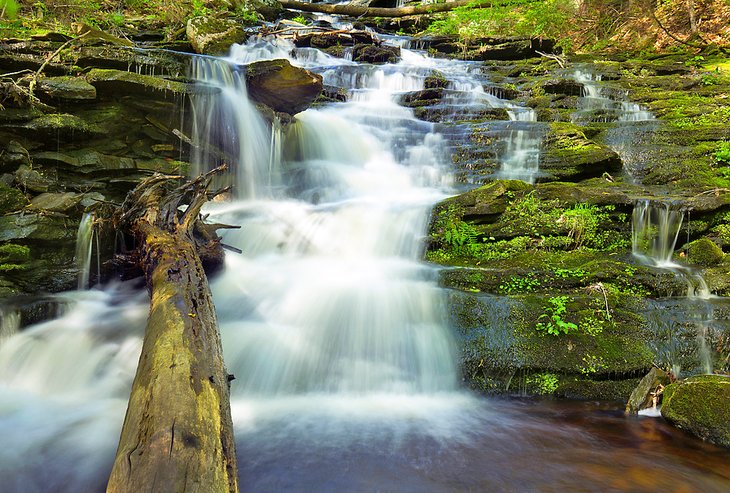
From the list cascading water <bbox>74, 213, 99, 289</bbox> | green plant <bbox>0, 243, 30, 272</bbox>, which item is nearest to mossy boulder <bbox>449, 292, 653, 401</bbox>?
cascading water <bbox>74, 213, 99, 289</bbox>

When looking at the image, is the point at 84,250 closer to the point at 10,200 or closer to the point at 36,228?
the point at 36,228

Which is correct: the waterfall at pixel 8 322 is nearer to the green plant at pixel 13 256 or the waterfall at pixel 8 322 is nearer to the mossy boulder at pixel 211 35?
the green plant at pixel 13 256

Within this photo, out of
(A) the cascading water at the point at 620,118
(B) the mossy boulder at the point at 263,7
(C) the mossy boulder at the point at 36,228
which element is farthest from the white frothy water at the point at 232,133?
(B) the mossy boulder at the point at 263,7

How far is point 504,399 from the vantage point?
13.1 feet

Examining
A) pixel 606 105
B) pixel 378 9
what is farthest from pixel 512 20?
pixel 606 105

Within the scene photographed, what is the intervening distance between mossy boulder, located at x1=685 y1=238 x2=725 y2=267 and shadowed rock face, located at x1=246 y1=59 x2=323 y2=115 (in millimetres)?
6774

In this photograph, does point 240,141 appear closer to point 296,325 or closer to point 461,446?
point 296,325

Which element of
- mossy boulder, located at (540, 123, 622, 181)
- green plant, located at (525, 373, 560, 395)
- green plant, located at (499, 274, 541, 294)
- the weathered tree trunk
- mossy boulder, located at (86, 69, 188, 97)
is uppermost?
mossy boulder, located at (86, 69, 188, 97)

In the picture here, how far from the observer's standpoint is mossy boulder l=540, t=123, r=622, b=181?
24.2 feet

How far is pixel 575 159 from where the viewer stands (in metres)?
7.49

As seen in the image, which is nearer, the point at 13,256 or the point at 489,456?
the point at 489,456

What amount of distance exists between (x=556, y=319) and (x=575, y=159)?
4.27 m

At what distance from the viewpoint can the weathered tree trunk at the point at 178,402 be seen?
1.71m

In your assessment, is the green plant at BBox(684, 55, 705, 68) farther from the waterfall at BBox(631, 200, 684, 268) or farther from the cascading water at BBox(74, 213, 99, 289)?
the cascading water at BBox(74, 213, 99, 289)
